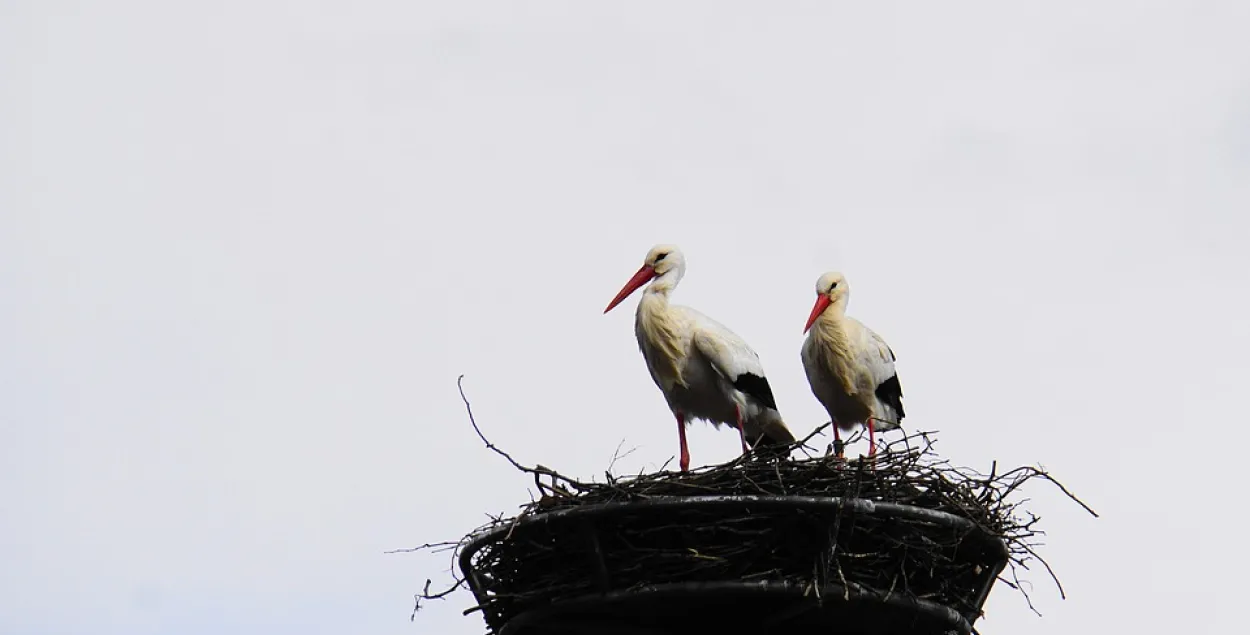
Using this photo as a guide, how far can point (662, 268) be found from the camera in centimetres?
786

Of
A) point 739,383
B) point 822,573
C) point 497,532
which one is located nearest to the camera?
point 822,573

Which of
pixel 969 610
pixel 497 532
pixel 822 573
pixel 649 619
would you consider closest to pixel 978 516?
pixel 969 610

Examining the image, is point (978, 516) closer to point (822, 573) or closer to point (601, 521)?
point (822, 573)

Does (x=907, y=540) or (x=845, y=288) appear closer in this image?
(x=907, y=540)

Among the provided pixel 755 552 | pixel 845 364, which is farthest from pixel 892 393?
pixel 755 552

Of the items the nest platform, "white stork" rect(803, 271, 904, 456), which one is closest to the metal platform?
the nest platform

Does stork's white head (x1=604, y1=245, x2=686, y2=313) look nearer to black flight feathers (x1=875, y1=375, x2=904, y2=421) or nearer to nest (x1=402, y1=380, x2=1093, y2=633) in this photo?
black flight feathers (x1=875, y1=375, x2=904, y2=421)

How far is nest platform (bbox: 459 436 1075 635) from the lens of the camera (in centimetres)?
524

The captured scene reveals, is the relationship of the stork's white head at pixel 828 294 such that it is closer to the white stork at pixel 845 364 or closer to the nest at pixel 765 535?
the white stork at pixel 845 364

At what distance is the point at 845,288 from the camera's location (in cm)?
782

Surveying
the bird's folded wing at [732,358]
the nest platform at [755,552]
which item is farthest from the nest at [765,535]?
the bird's folded wing at [732,358]

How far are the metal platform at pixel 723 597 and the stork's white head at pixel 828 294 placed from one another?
7.31ft

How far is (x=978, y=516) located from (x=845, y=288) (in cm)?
233

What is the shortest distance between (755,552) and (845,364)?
8.05ft
